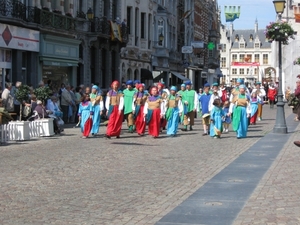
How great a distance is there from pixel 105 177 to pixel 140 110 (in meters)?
11.1

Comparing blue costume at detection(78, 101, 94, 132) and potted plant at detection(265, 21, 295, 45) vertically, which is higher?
potted plant at detection(265, 21, 295, 45)

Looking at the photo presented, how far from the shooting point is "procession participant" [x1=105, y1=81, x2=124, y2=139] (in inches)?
809

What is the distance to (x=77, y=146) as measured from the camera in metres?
17.8

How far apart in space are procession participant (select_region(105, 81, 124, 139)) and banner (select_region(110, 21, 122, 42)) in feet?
63.4

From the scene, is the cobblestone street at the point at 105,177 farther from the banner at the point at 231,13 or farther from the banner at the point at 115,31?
the banner at the point at 231,13

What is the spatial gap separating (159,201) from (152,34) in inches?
1740

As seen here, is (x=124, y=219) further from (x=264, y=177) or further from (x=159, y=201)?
(x=264, y=177)

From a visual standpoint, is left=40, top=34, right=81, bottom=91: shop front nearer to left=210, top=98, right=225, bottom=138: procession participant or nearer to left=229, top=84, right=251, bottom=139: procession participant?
left=210, top=98, right=225, bottom=138: procession participant

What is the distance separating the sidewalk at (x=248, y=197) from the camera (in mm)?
8188

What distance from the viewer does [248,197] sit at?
971cm

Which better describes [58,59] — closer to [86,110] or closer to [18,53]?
[18,53]

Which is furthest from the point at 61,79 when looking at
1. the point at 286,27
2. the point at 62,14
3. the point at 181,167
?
the point at 181,167

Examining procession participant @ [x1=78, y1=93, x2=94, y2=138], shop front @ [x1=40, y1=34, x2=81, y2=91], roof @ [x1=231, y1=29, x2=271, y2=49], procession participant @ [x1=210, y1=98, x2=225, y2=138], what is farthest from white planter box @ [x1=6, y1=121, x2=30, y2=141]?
roof @ [x1=231, y1=29, x2=271, y2=49]

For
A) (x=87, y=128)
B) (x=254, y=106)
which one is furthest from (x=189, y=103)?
(x=87, y=128)
